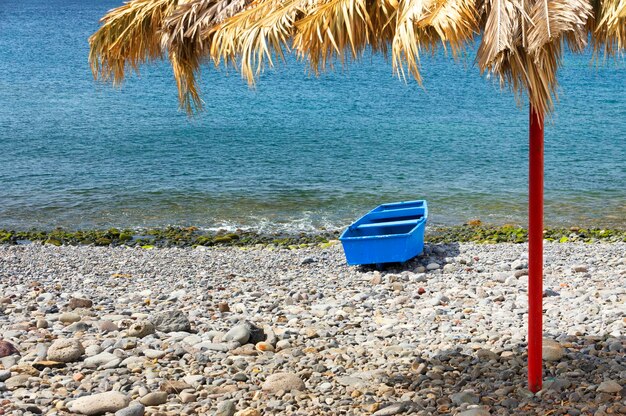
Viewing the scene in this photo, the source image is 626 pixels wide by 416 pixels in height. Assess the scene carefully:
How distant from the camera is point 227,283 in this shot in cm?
1073

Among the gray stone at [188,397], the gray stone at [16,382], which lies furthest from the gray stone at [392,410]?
the gray stone at [16,382]

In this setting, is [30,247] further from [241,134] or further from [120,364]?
[241,134]

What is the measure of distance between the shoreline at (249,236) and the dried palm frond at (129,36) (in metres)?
9.60

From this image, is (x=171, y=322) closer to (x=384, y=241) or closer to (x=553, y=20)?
(x=384, y=241)

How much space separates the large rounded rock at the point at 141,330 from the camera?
7.39 m

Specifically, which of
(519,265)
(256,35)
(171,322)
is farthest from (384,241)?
(256,35)

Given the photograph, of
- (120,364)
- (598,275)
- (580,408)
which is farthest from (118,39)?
(598,275)

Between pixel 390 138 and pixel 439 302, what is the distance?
20.5 meters

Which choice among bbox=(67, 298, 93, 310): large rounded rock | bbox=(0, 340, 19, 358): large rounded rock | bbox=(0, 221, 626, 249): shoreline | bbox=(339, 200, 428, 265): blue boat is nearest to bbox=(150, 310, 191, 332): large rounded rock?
A: bbox=(67, 298, 93, 310): large rounded rock

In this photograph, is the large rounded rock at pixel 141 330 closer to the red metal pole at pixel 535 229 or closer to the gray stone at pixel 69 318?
the gray stone at pixel 69 318

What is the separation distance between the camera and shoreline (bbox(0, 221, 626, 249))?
49.7ft

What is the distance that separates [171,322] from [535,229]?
13.6 feet

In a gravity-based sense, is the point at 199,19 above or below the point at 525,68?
above

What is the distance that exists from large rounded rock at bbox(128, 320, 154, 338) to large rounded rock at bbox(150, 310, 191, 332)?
0.15 m
